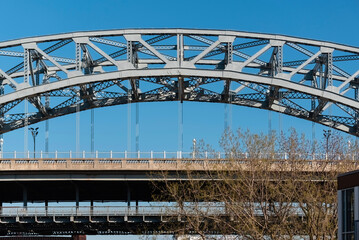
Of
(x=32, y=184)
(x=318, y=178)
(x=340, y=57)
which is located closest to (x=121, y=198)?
(x=32, y=184)

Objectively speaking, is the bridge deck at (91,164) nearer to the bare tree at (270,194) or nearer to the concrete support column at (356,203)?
the bare tree at (270,194)

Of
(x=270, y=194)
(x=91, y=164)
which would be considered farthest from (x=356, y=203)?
(x=91, y=164)

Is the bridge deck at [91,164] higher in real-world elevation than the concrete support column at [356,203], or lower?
higher

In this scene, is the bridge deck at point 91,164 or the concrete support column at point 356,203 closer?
the concrete support column at point 356,203

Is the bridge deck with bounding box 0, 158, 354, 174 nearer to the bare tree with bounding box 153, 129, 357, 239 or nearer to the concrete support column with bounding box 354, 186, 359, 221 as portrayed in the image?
the bare tree with bounding box 153, 129, 357, 239

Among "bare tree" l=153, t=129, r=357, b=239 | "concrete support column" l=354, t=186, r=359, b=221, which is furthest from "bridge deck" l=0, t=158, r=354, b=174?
"concrete support column" l=354, t=186, r=359, b=221

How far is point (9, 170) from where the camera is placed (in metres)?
79.1

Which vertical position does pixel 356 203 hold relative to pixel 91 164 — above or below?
below

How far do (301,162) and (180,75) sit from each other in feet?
79.7

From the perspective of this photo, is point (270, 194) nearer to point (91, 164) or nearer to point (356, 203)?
point (356, 203)

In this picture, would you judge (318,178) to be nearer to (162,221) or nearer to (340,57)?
(162,221)

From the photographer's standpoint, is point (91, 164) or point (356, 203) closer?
point (356, 203)

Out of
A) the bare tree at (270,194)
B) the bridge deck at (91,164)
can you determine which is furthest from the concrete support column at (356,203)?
the bridge deck at (91,164)

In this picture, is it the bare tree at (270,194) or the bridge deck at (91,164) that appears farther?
the bridge deck at (91,164)
